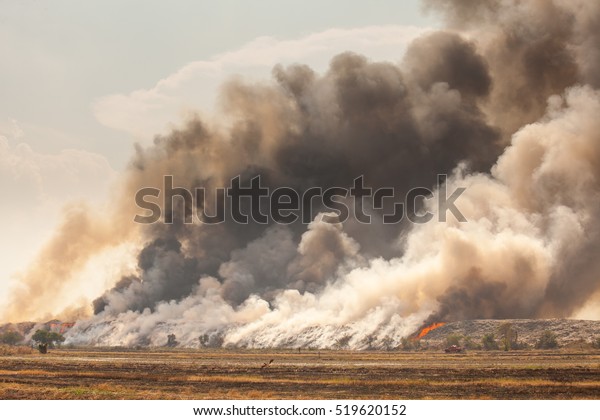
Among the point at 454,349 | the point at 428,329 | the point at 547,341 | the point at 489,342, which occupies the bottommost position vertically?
the point at 454,349

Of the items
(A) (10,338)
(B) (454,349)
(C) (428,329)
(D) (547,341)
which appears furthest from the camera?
(A) (10,338)

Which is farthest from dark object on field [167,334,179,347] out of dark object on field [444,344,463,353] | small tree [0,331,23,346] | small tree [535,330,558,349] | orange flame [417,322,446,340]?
small tree [535,330,558,349]

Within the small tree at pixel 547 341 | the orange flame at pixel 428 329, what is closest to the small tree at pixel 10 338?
the orange flame at pixel 428 329

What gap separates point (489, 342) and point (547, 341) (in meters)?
6.76

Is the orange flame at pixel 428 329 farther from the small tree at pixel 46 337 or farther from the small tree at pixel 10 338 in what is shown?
the small tree at pixel 10 338

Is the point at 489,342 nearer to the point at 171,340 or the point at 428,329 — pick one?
the point at 428,329

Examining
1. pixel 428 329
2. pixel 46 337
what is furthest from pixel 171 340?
pixel 428 329

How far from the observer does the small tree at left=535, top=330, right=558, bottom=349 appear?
87.8m

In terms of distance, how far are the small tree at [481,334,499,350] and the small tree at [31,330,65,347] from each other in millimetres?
67885

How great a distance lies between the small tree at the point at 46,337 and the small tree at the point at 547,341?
74367 millimetres

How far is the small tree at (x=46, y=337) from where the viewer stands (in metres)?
116

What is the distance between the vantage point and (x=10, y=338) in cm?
12925

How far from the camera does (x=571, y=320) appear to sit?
311 feet
